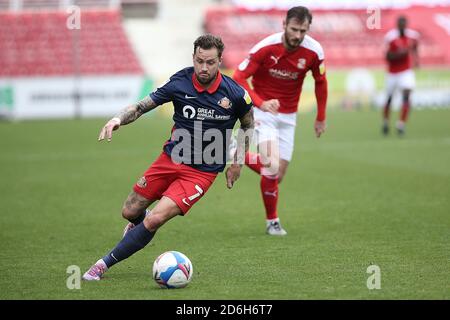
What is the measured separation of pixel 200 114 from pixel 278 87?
8.99 feet

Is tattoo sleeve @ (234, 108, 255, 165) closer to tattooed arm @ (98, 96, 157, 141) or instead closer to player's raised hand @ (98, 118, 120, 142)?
tattooed arm @ (98, 96, 157, 141)

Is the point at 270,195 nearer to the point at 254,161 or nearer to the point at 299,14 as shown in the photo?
the point at 254,161

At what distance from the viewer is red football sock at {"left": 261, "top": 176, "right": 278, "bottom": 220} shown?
32.9 ft

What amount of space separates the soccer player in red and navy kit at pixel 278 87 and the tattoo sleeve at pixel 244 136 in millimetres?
1335

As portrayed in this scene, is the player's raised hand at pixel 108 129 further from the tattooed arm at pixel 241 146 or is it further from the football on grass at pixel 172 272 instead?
the tattooed arm at pixel 241 146

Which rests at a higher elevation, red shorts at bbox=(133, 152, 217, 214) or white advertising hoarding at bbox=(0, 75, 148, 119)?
red shorts at bbox=(133, 152, 217, 214)

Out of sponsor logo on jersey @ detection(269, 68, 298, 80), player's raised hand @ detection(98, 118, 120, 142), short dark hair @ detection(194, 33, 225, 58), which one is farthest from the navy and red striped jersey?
sponsor logo on jersey @ detection(269, 68, 298, 80)

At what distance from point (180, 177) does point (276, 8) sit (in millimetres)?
31216

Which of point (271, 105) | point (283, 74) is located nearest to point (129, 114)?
point (271, 105)

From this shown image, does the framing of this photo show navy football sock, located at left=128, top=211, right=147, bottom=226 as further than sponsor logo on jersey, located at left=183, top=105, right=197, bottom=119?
Yes

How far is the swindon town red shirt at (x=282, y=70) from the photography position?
9930mm

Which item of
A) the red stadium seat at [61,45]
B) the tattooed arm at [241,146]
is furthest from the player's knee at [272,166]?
the red stadium seat at [61,45]
